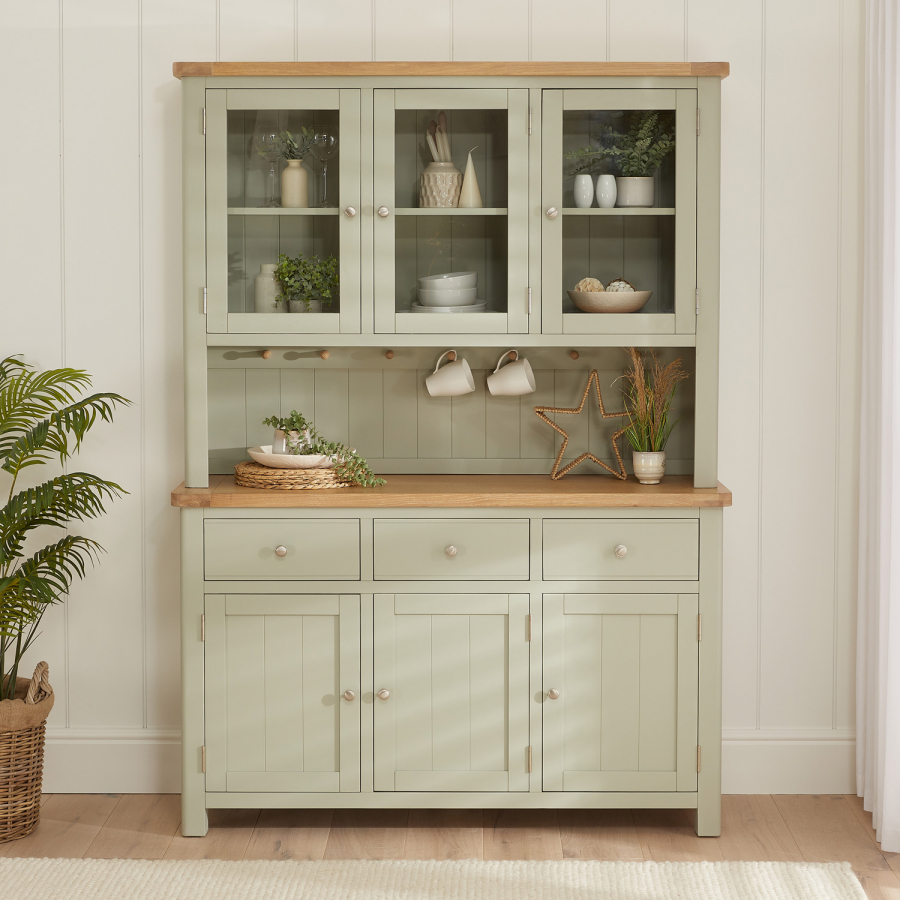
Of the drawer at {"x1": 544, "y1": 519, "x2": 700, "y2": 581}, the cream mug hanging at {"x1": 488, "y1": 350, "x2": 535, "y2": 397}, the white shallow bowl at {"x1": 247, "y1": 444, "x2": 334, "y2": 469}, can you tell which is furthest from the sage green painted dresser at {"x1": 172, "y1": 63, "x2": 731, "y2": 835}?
the cream mug hanging at {"x1": 488, "y1": 350, "x2": 535, "y2": 397}

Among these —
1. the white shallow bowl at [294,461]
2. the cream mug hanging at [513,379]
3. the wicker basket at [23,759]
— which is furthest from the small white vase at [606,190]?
the wicker basket at [23,759]

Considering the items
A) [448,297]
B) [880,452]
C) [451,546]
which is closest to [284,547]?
[451,546]

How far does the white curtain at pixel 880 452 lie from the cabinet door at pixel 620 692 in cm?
51

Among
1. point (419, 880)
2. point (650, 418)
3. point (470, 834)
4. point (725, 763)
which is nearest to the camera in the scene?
point (419, 880)

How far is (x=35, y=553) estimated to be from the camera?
263 cm

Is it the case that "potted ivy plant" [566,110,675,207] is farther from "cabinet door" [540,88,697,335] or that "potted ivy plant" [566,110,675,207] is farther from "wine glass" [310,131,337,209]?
"wine glass" [310,131,337,209]

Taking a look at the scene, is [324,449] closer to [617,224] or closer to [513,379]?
[513,379]

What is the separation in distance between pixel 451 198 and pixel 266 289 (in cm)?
55

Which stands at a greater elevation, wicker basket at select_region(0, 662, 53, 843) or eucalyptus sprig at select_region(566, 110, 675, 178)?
eucalyptus sprig at select_region(566, 110, 675, 178)

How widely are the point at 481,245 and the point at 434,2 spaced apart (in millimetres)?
778

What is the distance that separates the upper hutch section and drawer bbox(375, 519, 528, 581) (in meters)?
0.48

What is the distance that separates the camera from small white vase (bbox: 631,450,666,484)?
255cm

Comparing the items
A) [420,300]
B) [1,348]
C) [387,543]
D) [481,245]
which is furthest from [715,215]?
[1,348]

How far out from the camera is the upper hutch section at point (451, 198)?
7.83ft
